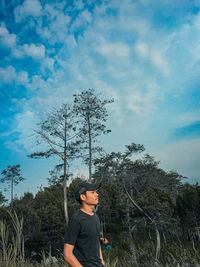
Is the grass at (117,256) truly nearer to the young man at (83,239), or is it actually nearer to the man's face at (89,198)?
the young man at (83,239)

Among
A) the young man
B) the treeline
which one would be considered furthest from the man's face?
the treeline

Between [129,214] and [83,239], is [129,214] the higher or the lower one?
the lower one

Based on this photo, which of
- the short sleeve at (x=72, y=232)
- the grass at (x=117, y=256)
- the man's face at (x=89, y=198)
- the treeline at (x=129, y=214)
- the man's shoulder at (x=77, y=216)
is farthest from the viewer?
the treeline at (x=129, y=214)

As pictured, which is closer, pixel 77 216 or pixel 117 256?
pixel 77 216

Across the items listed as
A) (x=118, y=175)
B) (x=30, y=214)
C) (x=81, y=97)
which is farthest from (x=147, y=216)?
(x=30, y=214)

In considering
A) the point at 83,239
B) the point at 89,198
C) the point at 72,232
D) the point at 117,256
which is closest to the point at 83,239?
the point at 83,239

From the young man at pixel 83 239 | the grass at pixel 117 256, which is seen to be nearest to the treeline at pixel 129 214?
the grass at pixel 117 256

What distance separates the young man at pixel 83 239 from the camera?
2037 mm

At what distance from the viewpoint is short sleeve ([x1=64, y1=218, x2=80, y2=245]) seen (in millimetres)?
2066

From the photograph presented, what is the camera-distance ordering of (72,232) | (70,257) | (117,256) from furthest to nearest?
(117,256)
(72,232)
(70,257)

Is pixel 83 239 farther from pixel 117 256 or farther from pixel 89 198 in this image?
pixel 117 256

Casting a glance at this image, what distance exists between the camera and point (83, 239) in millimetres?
2162

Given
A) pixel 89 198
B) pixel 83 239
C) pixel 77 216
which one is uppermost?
pixel 89 198

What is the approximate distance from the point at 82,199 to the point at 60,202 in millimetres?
A: 21001
